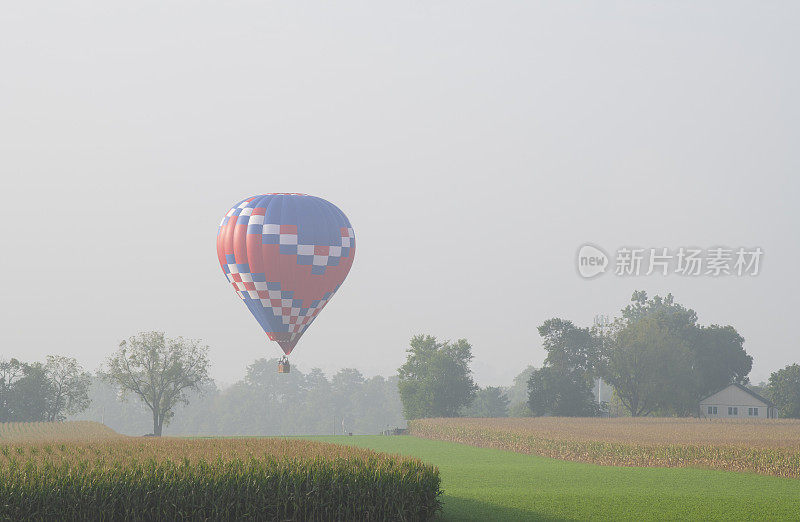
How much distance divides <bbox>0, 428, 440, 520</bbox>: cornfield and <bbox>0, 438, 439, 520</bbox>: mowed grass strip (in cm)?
3

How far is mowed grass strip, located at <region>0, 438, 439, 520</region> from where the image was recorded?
2333cm

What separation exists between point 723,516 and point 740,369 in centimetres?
8577

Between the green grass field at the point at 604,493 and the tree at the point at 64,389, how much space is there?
6817 centimetres

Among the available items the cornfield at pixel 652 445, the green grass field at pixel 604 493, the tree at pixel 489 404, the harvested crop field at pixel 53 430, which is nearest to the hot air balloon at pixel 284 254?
the green grass field at pixel 604 493

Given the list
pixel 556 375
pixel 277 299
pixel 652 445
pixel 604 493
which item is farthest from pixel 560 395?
pixel 604 493

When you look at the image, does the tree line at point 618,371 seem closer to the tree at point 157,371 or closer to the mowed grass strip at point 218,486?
the tree at point 157,371

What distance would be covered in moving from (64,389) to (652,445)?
77182 millimetres

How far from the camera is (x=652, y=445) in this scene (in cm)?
5069

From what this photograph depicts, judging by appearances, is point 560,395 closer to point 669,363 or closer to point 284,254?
point 669,363

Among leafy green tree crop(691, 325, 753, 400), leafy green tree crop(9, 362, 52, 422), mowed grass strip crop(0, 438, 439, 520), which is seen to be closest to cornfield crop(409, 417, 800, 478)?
mowed grass strip crop(0, 438, 439, 520)

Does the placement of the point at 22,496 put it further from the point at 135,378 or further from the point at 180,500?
the point at 135,378

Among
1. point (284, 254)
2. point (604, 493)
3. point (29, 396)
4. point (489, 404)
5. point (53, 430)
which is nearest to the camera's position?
point (604, 493)

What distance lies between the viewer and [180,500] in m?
24.0

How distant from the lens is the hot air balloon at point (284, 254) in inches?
1863
